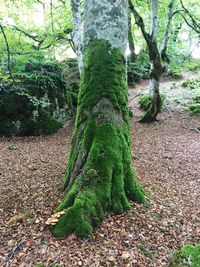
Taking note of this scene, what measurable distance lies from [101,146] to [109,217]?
103 cm

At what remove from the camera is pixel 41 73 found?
1138 centimetres

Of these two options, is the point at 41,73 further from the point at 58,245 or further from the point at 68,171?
the point at 58,245

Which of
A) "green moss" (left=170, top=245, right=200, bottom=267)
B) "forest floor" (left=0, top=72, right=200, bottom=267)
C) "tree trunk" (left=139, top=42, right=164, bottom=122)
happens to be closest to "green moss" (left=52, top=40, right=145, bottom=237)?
"forest floor" (left=0, top=72, right=200, bottom=267)

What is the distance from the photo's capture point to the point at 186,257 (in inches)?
134

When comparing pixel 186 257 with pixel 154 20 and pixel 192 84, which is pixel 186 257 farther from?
pixel 192 84

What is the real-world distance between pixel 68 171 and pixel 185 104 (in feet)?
39.0

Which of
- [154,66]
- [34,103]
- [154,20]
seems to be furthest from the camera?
[154,66]

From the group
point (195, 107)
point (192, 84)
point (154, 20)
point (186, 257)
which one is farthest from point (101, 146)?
point (192, 84)

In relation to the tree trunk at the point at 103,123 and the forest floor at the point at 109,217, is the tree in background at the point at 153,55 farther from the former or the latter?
the tree trunk at the point at 103,123

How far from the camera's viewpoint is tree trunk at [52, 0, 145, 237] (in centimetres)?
418

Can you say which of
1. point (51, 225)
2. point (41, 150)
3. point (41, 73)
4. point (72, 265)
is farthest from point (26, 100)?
point (72, 265)

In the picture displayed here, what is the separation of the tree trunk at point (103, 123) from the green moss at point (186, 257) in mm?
1029

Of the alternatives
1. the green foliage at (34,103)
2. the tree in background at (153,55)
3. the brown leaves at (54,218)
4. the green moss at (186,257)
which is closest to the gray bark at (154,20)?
the tree in background at (153,55)

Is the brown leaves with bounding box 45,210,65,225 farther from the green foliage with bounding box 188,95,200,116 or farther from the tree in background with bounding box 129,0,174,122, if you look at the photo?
the green foliage with bounding box 188,95,200,116
